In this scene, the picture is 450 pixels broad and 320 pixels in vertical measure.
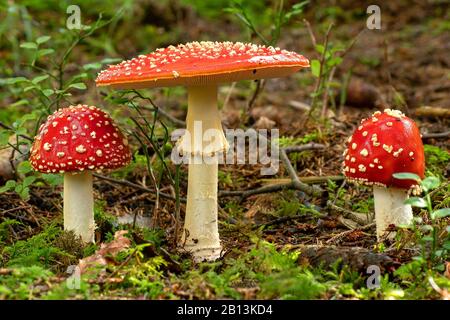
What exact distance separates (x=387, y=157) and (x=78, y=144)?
76.4 inches

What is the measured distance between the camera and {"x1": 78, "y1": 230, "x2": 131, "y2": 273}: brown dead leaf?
3354mm

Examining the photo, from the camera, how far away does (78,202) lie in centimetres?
395

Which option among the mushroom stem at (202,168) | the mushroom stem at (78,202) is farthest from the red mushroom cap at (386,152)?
the mushroom stem at (78,202)

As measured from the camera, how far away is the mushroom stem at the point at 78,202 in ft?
12.9

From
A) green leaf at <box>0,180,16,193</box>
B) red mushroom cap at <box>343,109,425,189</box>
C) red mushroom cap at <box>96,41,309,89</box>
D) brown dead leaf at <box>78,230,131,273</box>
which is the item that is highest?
red mushroom cap at <box>96,41,309,89</box>

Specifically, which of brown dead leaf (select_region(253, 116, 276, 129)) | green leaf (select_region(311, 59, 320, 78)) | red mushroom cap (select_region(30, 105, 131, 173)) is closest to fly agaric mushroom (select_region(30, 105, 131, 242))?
red mushroom cap (select_region(30, 105, 131, 173))

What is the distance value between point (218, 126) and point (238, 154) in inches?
75.8

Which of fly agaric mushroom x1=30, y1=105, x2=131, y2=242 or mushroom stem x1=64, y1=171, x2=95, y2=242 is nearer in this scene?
fly agaric mushroom x1=30, y1=105, x2=131, y2=242

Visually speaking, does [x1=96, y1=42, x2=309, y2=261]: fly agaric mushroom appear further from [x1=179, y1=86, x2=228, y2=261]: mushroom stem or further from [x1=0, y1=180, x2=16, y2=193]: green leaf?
[x1=0, y1=180, x2=16, y2=193]: green leaf

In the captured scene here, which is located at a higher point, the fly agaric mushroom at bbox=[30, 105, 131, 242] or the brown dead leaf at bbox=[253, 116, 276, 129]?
the brown dead leaf at bbox=[253, 116, 276, 129]

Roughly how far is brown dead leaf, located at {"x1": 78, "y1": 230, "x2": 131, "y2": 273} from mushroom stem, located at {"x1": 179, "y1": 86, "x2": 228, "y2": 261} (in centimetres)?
51

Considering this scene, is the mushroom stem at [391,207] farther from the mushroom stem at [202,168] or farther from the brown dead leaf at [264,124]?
the brown dead leaf at [264,124]

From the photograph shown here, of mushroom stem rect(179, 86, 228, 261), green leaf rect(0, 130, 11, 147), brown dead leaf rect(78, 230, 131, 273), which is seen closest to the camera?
brown dead leaf rect(78, 230, 131, 273)

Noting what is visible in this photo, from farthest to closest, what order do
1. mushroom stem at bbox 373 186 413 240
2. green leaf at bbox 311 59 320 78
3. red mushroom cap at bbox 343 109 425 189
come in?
1. green leaf at bbox 311 59 320 78
2. mushroom stem at bbox 373 186 413 240
3. red mushroom cap at bbox 343 109 425 189
